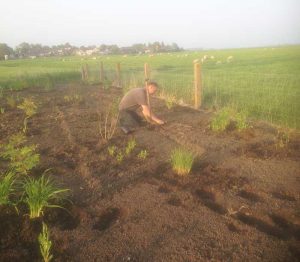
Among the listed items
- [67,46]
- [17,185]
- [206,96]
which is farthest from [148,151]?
[67,46]

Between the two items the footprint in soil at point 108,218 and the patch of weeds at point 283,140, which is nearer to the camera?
the footprint in soil at point 108,218

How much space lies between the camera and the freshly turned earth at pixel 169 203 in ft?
9.22

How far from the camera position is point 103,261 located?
2.70 metres

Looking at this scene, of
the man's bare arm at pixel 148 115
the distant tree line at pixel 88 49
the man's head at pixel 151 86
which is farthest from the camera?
the distant tree line at pixel 88 49

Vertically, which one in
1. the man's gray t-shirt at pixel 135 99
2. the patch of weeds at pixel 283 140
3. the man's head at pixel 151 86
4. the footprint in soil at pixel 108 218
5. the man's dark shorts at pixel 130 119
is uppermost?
the man's head at pixel 151 86

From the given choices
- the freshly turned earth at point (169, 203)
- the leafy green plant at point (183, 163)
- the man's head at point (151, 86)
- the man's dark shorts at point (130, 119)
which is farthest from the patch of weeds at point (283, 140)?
the man's dark shorts at point (130, 119)

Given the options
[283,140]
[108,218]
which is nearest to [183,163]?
[108,218]

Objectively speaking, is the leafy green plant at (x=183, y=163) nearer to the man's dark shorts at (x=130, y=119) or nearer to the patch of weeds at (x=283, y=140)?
the patch of weeds at (x=283, y=140)

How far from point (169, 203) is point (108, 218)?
0.77 m

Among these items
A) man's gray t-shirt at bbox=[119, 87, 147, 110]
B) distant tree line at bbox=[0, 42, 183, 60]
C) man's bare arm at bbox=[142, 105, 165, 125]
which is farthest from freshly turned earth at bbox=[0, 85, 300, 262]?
distant tree line at bbox=[0, 42, 183, 60]

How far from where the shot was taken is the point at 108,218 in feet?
11.0

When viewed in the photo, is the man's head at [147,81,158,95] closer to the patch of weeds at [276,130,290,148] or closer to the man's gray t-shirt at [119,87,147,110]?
the man's gray t-shirt at [119,87,147,110]

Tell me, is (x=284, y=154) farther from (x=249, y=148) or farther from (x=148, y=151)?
(x=148, y=151)

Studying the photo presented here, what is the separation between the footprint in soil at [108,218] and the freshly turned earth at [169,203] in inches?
0.5
